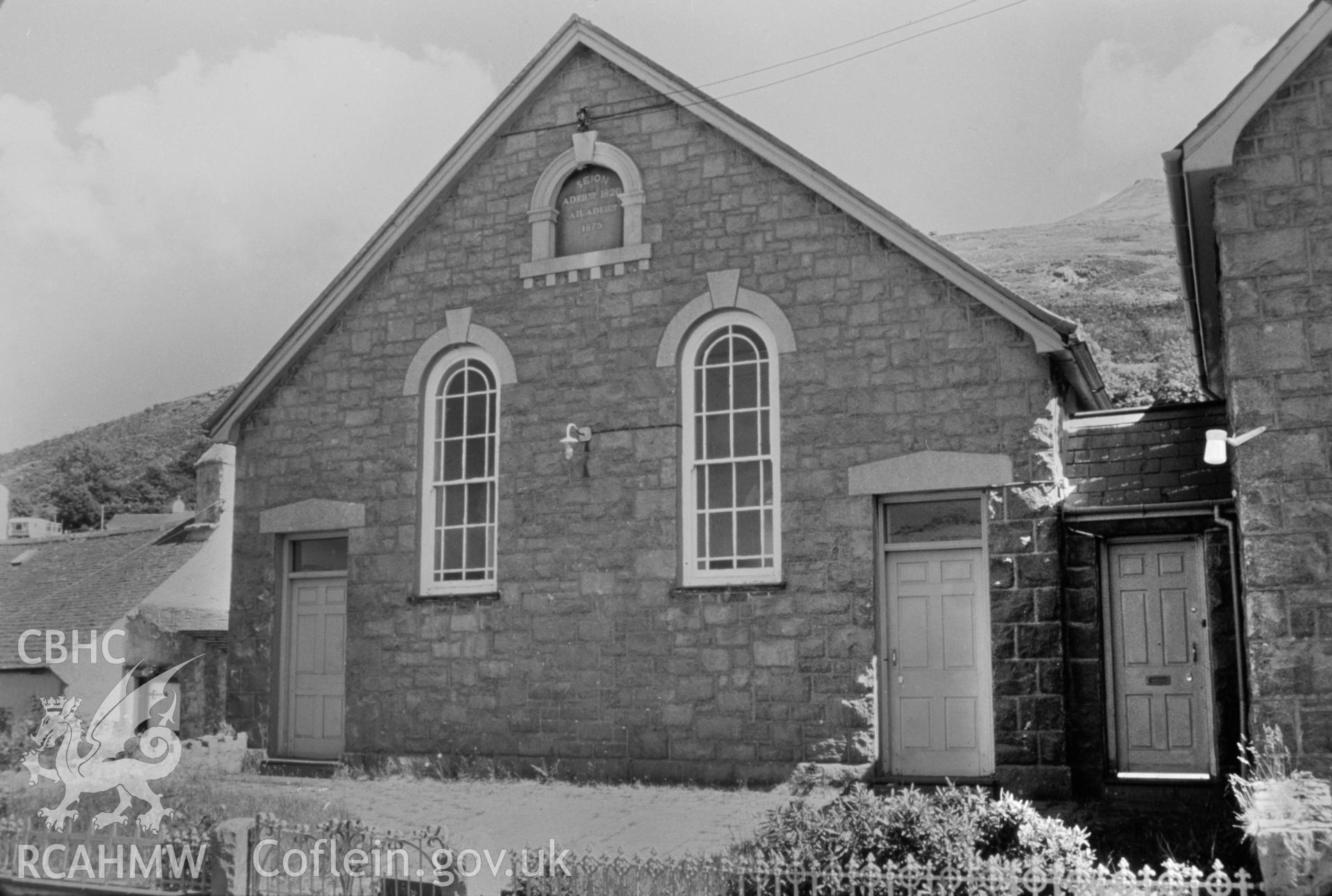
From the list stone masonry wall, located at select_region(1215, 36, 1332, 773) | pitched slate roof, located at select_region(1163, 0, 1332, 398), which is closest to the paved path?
stone masonry wall, located at select_region(1215, 36, 1332, 773)

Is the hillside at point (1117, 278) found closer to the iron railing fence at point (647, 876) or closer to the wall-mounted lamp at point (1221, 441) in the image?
the wall-mounted lamp at point (1221, 441)

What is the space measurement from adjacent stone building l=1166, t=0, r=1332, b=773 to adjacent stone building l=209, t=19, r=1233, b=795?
215 cm

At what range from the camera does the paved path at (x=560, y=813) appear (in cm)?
993

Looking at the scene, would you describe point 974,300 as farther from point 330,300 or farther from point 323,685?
point 323,685

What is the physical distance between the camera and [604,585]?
12891mm

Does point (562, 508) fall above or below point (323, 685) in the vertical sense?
above

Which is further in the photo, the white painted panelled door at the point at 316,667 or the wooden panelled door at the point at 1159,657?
the white painted panelled door at the point at 316,667

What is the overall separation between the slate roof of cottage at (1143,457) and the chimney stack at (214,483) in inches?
484

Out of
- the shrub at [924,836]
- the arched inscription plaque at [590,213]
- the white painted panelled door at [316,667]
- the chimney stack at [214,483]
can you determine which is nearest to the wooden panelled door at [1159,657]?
the shrub at [924,836]

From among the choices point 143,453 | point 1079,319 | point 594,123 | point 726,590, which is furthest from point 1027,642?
point 1079,319

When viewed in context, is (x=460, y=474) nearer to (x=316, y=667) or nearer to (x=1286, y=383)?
(x=316, y=667)

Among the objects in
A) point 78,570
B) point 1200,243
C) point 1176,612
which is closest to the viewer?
point 1200,243

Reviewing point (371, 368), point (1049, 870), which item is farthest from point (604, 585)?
point (1049, 870)

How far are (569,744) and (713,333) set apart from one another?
4177 mm
